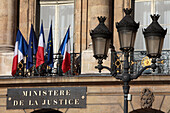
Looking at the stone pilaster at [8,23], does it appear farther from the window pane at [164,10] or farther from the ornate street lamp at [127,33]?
the ornate street lamp at [127,33]

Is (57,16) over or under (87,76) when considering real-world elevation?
over

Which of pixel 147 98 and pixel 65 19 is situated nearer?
pixel 147 98

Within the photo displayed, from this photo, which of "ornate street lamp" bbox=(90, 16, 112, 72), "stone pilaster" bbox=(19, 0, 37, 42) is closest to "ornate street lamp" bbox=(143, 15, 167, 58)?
"ornate street lamp" bbox=(90, 16, 112, 72)

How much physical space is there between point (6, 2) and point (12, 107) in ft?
15.0

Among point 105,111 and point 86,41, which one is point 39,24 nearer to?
point 86,41

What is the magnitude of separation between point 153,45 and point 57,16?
437 inches

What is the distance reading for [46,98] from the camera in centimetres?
2478

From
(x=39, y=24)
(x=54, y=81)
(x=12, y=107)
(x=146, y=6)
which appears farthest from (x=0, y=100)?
(x=146, y=6)

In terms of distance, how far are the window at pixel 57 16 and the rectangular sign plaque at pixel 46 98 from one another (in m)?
3.17

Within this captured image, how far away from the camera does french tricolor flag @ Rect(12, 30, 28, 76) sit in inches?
1005

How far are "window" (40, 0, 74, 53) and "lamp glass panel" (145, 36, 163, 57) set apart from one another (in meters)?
10.5

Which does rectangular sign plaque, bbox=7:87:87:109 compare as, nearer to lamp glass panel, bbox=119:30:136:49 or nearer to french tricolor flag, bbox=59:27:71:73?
french tricolor flag, bbox=59:27:71:73

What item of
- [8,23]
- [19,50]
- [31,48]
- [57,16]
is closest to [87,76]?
[31,48]

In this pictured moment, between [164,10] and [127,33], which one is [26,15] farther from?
[127,33]
